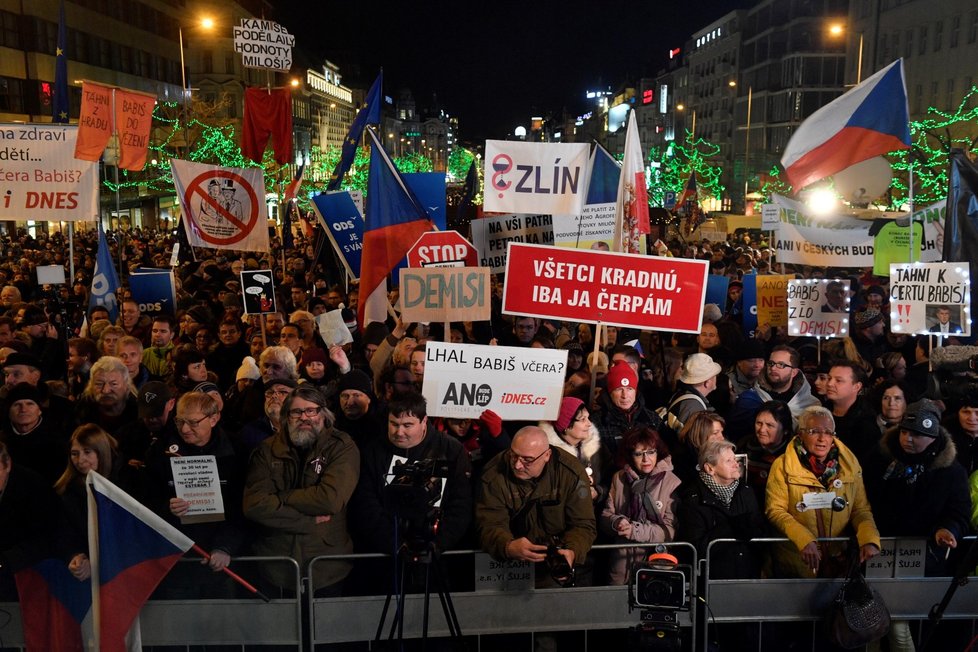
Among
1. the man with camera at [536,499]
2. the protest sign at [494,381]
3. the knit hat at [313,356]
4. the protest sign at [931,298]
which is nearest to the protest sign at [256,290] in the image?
the knit hat at [313,356]

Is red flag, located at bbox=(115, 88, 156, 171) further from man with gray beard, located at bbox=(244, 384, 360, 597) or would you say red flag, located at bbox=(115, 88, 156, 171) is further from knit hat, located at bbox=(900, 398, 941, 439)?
knit hat, located at bbox=(900, 398, 941, 439)

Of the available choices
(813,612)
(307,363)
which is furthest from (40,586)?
(813,612)

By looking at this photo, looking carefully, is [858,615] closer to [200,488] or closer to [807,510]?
[807,510]

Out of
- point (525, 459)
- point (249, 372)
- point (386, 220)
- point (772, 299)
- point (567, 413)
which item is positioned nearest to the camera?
point (525, 459)

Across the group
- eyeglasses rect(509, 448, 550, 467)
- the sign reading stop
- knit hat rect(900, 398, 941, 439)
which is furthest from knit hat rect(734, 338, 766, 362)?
eyeglasses rect(509, 448, 550, 467)

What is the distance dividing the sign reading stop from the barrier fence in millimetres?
4120

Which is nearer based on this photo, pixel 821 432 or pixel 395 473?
pixel 395 473

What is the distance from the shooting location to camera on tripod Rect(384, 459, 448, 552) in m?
4.48

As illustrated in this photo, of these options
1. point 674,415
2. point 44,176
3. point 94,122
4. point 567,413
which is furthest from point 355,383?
point 94,122

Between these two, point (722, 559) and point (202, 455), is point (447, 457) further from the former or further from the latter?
point (722, 559)

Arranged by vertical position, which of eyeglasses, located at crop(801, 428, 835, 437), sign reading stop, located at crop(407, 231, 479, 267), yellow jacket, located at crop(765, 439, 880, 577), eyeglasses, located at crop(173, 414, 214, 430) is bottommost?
yellow jacket, located at crop(765, 439, 880, 577)

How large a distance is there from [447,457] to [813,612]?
8.14 feet

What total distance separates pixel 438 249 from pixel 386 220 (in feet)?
3.04

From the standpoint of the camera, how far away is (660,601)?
4551mm
